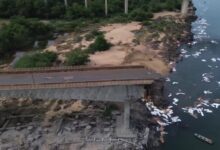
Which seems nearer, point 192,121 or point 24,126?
point 24,126

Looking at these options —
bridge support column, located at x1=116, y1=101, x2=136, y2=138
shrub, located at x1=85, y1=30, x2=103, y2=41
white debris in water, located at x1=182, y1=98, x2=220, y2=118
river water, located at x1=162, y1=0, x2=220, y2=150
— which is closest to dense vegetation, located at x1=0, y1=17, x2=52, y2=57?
shrub, located at x1=85, y1=30, x2=103, y2=41

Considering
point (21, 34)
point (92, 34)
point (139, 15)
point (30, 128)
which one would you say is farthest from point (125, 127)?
point (139, 15)

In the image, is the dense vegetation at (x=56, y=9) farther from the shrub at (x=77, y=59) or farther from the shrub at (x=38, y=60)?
the shrub at (x=77, y=59)

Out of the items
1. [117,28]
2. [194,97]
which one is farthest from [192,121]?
[117,28]

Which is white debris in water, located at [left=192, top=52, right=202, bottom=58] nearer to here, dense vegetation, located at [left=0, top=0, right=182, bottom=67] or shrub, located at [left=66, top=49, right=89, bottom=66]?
dense vegetation, located at [left=0, top=0, right=182, bottom=67]

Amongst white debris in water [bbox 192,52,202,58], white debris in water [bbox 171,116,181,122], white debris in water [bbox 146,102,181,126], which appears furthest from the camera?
white debris in water [bbox 192,52,202,58]

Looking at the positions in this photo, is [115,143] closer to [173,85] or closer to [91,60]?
[173,85]

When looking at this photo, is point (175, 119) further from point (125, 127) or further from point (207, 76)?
point (207, 76)

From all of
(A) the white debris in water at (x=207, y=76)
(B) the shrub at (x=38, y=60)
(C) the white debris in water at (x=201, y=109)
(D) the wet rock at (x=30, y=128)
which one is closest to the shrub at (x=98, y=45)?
(B) the shrub at (x=38, y=60)
